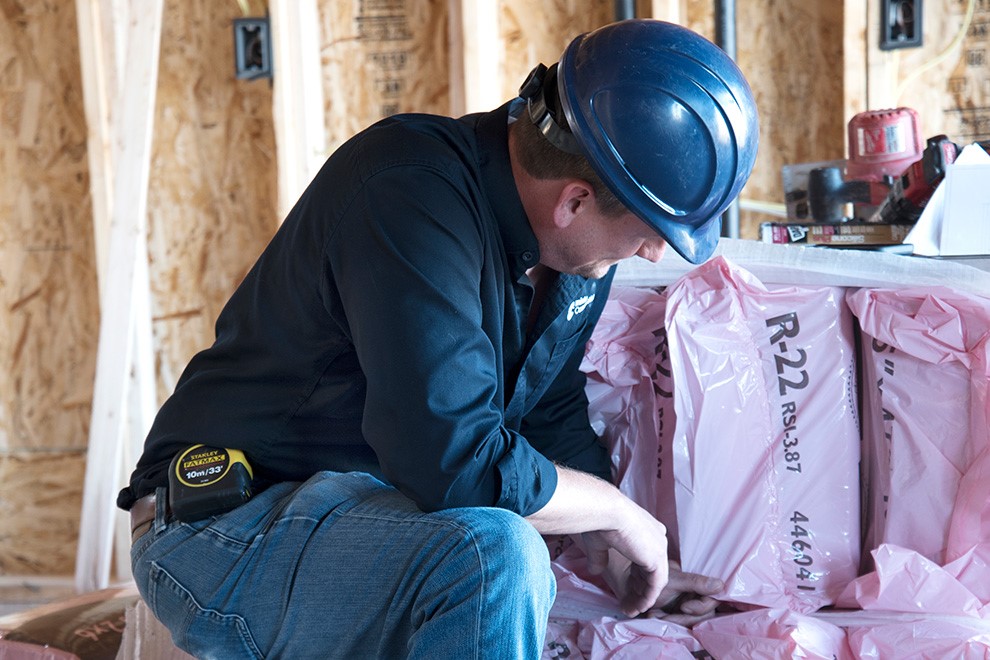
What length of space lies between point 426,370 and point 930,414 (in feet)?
2.97

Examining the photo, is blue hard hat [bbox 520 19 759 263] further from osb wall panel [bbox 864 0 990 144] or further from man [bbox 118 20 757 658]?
osb wall panel [bbox 864 0 990 144]

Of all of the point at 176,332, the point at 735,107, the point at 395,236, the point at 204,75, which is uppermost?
the point at 204,75

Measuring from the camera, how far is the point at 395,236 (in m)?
1.23

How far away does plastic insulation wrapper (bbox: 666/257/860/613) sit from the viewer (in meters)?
1.69

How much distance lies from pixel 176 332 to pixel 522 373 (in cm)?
231

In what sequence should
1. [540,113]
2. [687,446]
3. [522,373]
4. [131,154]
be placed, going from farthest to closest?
[131,154], [687,446], [522,373], [540,113]

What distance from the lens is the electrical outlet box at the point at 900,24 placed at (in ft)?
10.4

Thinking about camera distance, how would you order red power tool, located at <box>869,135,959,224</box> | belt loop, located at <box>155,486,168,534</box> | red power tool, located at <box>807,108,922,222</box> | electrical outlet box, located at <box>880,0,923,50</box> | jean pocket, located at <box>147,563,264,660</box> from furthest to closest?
1. electrical outlet box, located at <box>880,0,923,50</box>
2. red power tool, located at <box>807,108,922,222</box>
3. red power tool, located at <box>869,135,959,224</box>
4. belt loop, located at <box>155,486,168,534</box>
5. jean pocket, located at <box>147,563,264,660</box>

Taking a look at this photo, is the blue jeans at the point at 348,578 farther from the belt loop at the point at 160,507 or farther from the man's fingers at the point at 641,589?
the man's fingers at the point at 641,589

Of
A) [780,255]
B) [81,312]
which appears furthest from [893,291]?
[81,312]

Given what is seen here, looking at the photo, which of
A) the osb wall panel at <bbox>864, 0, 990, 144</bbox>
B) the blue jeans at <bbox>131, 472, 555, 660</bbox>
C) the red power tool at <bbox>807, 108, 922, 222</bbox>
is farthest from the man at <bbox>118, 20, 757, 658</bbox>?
the osb wall panel at <bbox>864, 0, 990, 144</bbox>

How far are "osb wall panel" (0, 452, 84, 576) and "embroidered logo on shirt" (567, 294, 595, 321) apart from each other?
2550 mm

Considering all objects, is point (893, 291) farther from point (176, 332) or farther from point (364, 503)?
point (176, 332)

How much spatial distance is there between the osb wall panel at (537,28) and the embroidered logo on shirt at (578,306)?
198 centimetres
